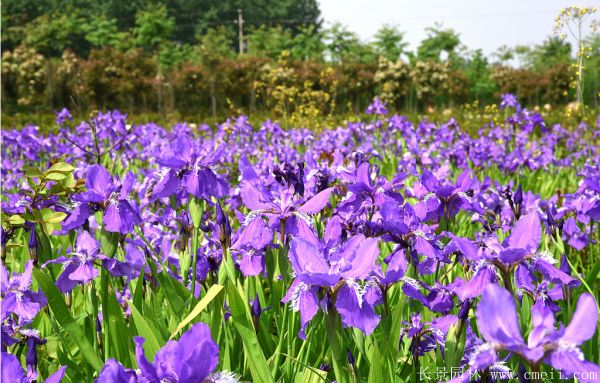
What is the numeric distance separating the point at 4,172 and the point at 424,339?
478 cm

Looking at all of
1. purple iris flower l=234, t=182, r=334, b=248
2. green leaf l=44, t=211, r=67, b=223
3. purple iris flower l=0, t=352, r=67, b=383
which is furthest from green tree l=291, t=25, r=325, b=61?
purple iris flower l=0, t=352, r=67, b=383

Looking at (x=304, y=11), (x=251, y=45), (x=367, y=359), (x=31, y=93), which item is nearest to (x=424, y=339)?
(x=367, y=359)

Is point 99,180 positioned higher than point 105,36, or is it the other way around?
point 105,36

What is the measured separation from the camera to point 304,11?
193ft

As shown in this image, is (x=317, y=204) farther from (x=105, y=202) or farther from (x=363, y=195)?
(x=105, y=202)

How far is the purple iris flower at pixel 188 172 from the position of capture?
6.65 feet

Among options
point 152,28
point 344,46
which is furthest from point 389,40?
point 152,28

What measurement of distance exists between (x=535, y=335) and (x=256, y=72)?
68.4 feet

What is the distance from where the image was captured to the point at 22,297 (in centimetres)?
181

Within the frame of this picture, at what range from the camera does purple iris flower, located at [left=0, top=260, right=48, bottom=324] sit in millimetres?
1759

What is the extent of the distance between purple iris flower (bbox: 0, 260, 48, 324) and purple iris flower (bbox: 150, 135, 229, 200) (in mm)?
499

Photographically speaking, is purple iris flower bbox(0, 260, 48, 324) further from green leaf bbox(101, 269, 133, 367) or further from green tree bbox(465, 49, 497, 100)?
green tree bbox(465, 49, 497, 100)

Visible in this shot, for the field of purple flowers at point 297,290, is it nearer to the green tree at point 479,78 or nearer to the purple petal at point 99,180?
the purple petal at point 99,180

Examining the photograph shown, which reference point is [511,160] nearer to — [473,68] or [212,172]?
[212,172]
